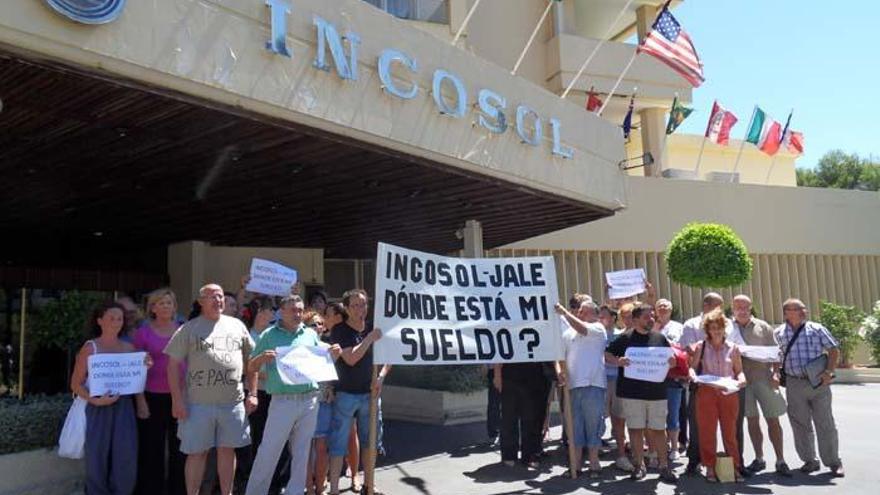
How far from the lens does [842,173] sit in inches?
1882

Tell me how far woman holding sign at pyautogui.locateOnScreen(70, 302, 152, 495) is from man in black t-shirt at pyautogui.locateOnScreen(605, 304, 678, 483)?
4.52 m

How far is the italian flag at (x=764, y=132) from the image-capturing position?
24.0 meters

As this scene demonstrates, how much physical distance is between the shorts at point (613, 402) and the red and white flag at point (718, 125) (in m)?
17.4

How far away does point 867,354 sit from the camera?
22.5 m

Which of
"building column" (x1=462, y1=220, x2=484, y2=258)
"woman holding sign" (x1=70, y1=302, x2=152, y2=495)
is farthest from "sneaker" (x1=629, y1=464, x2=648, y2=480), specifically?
"building column" (x1=462, y1=220, x2=484, y2=258)

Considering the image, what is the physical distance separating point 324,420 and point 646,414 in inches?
126

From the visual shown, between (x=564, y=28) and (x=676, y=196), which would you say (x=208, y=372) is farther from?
(x=564, y=28)

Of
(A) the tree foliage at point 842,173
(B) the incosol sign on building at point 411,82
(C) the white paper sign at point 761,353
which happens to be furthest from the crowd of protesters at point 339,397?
(A) the tree foliage at point 842,173

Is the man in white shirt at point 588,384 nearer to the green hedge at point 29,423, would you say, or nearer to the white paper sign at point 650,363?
the white paper sign at point 650,363

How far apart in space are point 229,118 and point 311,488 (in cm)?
361

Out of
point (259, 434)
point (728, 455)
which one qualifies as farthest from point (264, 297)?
point (728, 455)

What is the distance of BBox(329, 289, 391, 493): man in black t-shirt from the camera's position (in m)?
6.55

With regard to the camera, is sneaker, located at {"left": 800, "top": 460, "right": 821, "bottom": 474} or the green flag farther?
the green flag

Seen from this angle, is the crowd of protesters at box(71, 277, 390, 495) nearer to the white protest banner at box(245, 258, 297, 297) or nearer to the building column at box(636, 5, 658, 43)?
the white protest banner at box(245, 258, 297, 297)
